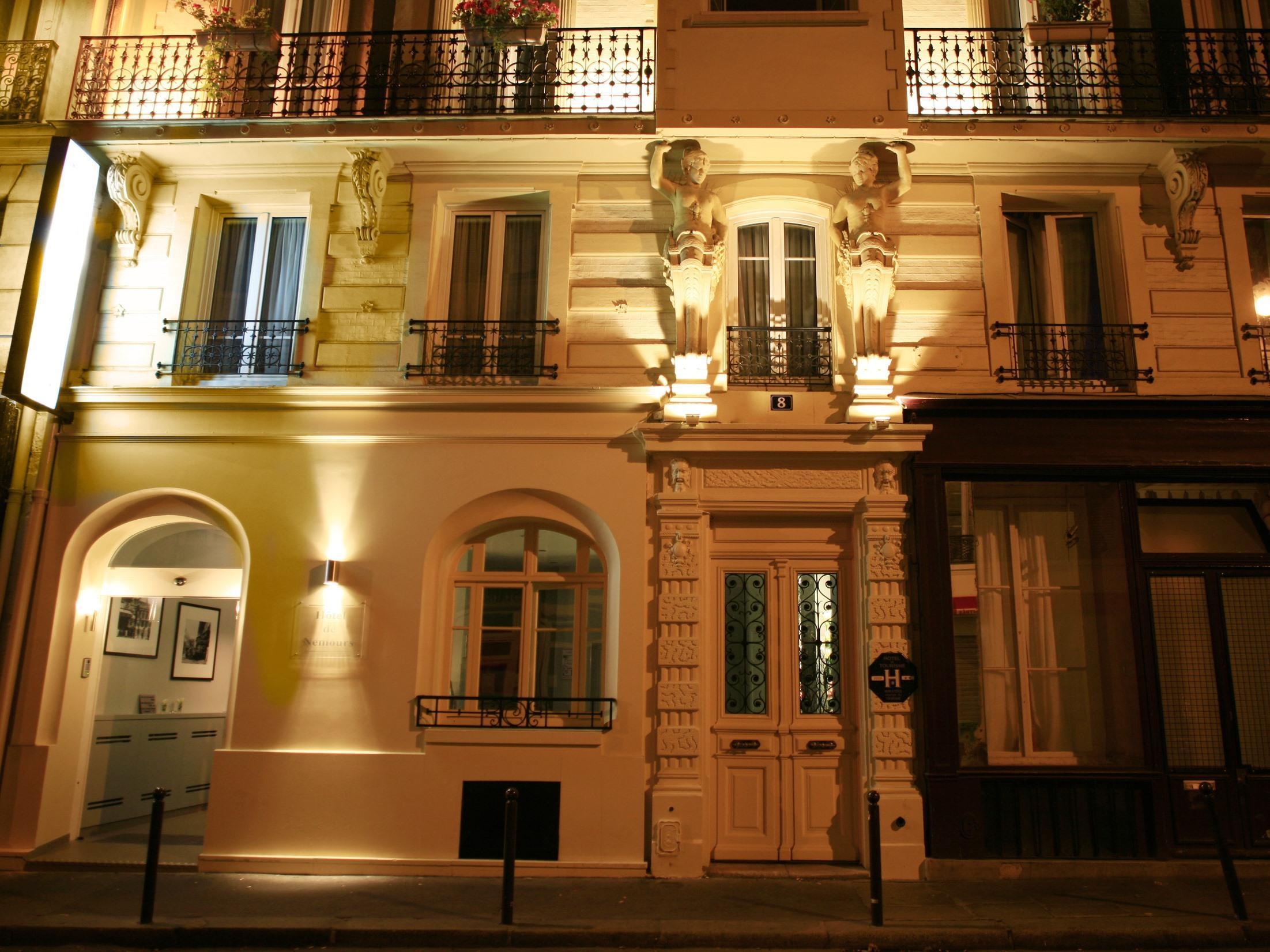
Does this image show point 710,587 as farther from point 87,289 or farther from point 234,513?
point 87,289

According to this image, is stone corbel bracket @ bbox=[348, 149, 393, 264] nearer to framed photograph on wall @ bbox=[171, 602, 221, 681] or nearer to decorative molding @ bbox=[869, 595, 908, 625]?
framed photograph on wall @ bbox=[171, 602, 221, 681]

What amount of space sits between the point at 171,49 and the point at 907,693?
35.0 ft

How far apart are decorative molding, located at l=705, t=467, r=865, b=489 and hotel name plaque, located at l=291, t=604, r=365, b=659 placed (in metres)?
3.75

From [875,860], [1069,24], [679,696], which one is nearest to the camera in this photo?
[875,860]

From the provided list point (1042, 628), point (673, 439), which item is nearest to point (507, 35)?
point (673, 439)

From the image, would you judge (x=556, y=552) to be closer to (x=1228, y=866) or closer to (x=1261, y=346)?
(x=1228, y=866)

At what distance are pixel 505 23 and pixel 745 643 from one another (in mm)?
6855

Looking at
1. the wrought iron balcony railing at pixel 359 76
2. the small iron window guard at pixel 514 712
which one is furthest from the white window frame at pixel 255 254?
the small iron window guard at pixel 514 712

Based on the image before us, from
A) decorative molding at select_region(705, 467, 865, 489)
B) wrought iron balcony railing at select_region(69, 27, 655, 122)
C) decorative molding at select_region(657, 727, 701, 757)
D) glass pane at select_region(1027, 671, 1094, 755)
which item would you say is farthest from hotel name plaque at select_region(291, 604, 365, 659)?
glass pane at select_region(1027, 671, 1094, 755)

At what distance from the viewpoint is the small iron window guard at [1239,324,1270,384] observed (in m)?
9.47

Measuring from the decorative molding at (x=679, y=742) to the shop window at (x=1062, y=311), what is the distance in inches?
166

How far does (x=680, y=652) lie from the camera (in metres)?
8.87

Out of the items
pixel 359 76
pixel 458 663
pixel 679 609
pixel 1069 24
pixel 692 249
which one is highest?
pixel 1069 24

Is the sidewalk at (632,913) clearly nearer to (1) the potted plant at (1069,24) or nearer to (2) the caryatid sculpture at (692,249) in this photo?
(2) the caryatid sculpture at (692,249)
